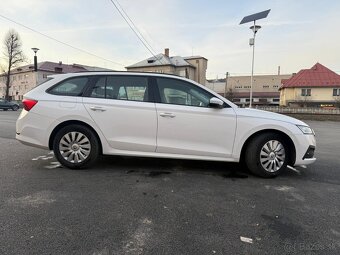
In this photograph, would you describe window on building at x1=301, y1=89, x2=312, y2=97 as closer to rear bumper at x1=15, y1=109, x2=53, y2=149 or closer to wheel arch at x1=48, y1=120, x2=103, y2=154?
wheel arch at x1=48, y1=120, x2=103, y2=154

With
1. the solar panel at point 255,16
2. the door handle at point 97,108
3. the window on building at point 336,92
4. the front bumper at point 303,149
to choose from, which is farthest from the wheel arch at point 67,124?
the window on building at point 336,92

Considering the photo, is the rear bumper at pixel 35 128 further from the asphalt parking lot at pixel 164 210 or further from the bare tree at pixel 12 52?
the bare tree at pixel 12 52

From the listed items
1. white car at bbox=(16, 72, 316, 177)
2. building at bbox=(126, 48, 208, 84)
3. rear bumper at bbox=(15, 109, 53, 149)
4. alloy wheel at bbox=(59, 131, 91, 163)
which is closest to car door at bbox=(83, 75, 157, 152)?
white car at bbox=(16, 72, 316, 177)

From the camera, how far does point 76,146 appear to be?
4.88 m

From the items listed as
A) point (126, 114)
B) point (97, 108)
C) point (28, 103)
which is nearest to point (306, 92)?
point (126, 114)

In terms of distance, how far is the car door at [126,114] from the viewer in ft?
15.6

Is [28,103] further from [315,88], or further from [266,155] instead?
[315,88]

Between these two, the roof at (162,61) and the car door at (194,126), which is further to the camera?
the roof at (162,61)

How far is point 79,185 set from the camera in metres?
4.16

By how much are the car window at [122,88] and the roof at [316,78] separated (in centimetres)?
5052

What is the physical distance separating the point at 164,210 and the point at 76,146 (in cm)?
224

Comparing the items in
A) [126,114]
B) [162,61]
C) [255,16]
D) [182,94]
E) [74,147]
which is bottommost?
[74,147]

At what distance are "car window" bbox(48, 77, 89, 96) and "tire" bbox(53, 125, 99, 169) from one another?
1.96 ft

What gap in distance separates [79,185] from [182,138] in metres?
1.76
